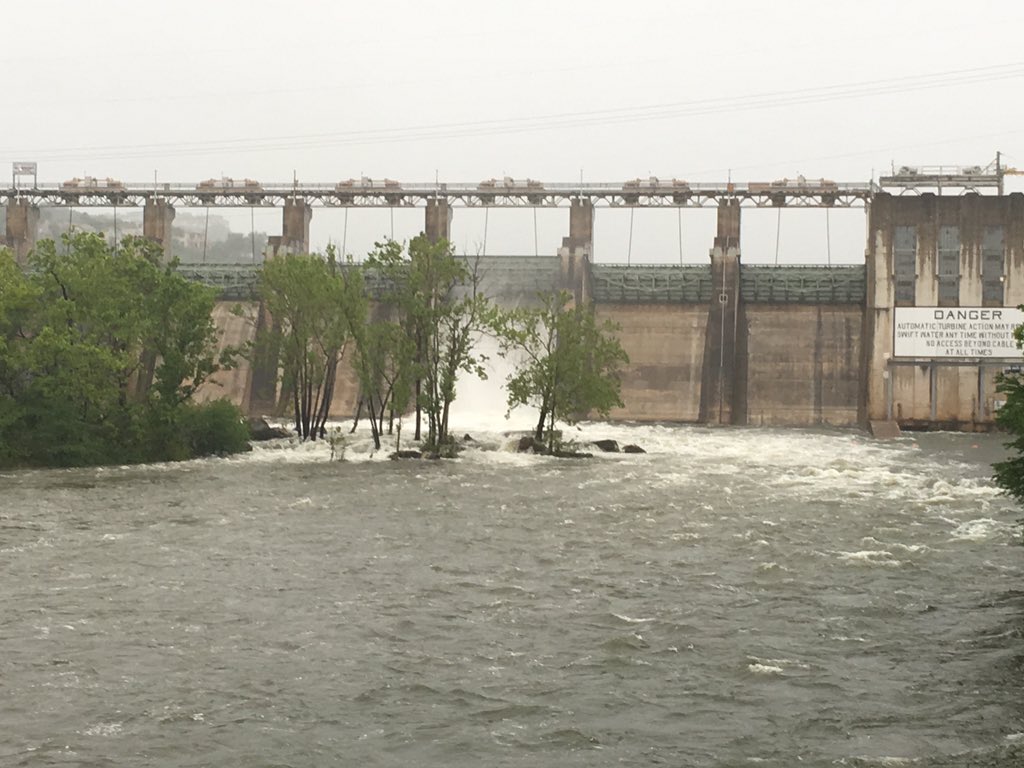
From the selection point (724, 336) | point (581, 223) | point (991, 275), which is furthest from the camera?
point (581, 223)

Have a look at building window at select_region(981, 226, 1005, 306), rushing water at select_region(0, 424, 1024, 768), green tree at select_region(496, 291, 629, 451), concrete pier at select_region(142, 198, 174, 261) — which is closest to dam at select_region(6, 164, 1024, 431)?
building window at select_region(981, 226, 1005, 306)

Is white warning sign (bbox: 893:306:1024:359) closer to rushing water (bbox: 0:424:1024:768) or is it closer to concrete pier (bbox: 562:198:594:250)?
concrete pier (bbox: 562:198:594:250)

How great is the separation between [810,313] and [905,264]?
6.01 metres

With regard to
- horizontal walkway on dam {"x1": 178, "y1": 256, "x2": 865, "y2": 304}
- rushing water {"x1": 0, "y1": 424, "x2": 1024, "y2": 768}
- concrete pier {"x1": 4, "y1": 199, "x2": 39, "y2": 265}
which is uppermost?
concrete pier {"x1": 4, "y1": 199, "x2": 39, "y2": 265}

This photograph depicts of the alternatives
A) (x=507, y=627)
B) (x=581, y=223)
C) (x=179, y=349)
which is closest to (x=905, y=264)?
(x=581, y=223)

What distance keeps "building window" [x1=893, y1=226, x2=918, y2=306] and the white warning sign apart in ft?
2.54

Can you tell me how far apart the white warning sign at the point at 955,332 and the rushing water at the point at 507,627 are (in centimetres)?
3250

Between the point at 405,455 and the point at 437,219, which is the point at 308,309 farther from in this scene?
the point at 437,219

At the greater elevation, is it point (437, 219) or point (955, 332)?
point (437, 219)

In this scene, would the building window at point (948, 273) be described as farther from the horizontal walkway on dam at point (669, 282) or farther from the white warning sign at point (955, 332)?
the horizontal walkway on dam at point (669, 282)

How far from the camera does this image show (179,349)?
149 feet

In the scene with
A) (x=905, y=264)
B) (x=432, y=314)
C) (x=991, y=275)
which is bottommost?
(x=432, y=314)

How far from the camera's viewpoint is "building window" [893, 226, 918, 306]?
66562 mm

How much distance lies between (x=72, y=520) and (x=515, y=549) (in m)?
11.4
